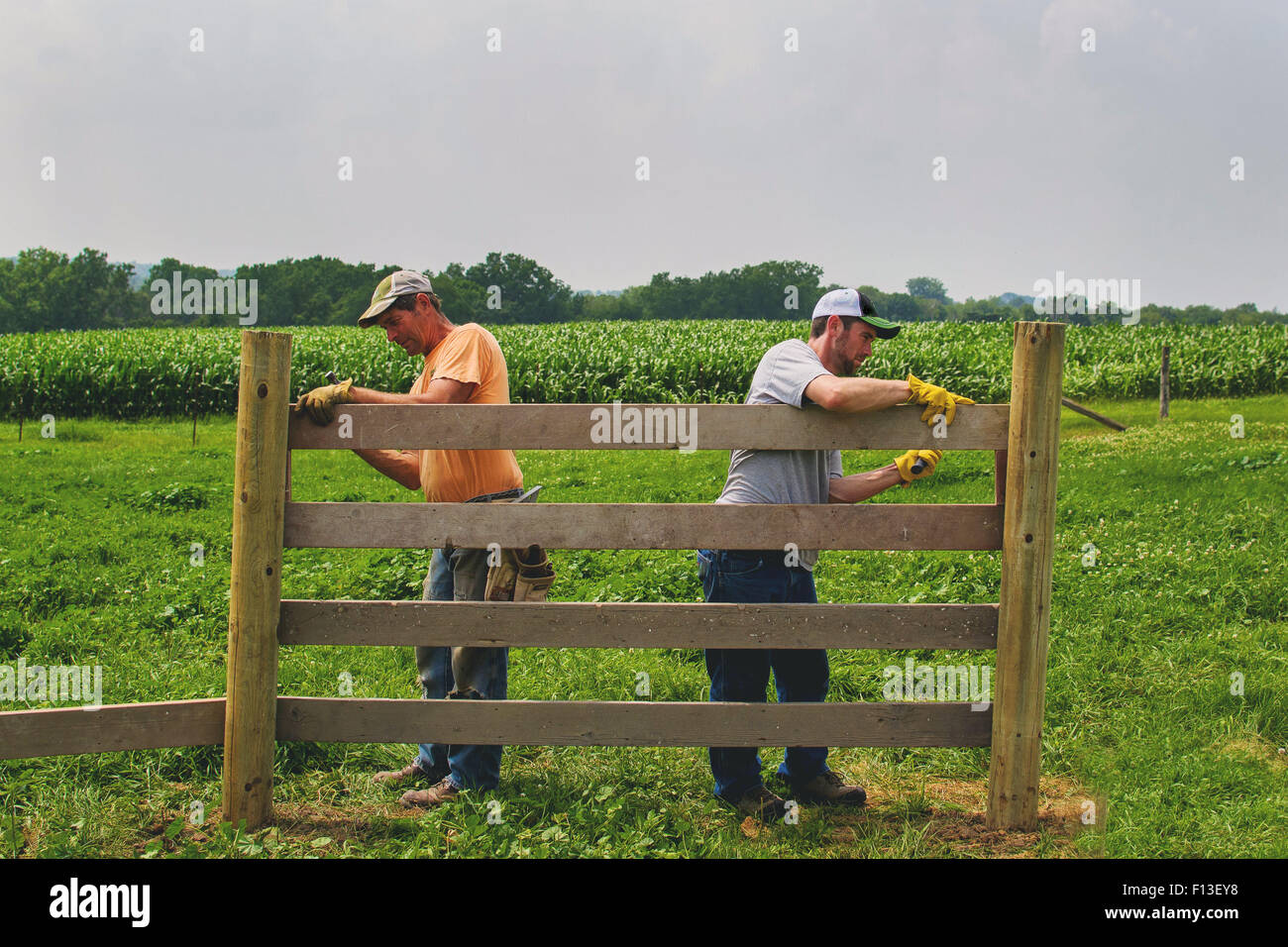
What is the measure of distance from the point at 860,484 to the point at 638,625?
1.18 metres

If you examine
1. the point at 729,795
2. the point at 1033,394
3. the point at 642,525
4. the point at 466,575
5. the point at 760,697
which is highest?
the point at 1033,394

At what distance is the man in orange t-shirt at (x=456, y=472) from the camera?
14.4ft

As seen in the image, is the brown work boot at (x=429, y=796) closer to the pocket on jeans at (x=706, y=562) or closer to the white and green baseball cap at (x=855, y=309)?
the pocket on jeans at (x=706, y=562)

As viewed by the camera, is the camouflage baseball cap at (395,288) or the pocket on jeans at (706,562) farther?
the camouflage baseball cap at (395,288)

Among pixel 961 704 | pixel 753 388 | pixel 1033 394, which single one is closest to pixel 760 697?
pixel 961 704

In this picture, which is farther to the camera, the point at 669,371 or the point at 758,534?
the point at 669,371

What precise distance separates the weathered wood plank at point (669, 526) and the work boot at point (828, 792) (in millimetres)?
1127

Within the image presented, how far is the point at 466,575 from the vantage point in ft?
14.5

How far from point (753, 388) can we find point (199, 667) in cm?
382

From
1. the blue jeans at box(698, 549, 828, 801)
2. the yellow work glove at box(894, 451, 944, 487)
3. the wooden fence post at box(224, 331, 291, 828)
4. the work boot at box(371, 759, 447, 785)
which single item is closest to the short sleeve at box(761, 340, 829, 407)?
the yellow work glove at box(894, 451, 944, 487)

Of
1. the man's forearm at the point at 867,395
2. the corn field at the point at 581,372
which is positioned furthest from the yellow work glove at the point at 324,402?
the corn field at the point at 581,372

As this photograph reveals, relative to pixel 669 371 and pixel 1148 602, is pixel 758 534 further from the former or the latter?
pixel 669 371

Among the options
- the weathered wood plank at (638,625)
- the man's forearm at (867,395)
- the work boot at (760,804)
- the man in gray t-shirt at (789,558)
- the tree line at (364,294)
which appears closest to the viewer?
the man's forearm at (867,395)

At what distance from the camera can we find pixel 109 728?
4.00 metres
